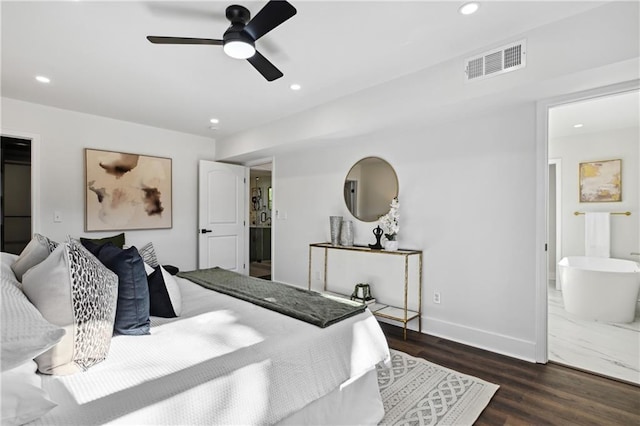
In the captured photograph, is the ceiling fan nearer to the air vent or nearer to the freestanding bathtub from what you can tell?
the air vent

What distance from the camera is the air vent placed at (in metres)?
2.22

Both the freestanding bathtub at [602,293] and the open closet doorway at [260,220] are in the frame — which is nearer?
the freestanding bathtub at [602,293]

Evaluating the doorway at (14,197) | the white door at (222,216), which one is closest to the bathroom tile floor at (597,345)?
the white door at (222,216)

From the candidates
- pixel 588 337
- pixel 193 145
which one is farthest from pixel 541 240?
pixel 193 145

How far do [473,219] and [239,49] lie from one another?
2.42 metres

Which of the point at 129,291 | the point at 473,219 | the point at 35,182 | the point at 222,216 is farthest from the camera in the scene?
the point at 222,216

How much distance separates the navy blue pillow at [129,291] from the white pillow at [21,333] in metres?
0.40

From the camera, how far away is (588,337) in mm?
2992

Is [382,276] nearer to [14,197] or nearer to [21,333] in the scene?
[21,333]

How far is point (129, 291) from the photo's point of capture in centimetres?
144

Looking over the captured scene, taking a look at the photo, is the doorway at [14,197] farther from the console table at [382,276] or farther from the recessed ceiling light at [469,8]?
→ the recessed ceiling light at [469,8]

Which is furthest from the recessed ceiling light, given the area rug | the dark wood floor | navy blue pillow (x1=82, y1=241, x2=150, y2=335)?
the dark wood floor

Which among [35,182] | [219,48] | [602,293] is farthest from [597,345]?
[35,182]

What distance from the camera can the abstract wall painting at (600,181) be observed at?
3.97 meters
